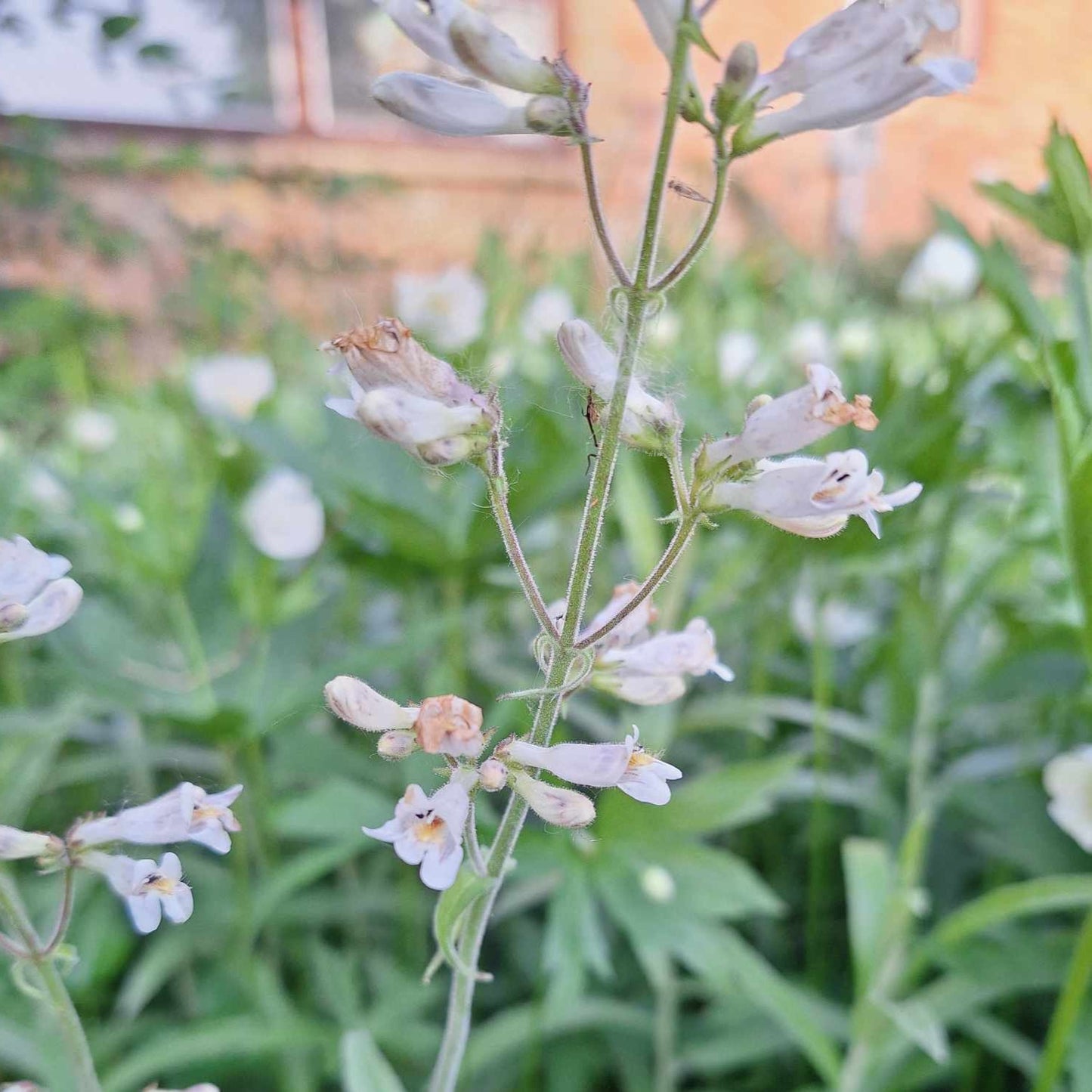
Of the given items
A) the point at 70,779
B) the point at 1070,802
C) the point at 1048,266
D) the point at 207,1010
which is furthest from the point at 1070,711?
the point at 1048,266

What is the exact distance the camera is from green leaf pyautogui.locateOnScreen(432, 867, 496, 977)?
1.47ft

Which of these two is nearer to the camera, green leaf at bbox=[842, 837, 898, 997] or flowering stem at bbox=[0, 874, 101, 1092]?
flowering stem at bbox=[0, 874, 101, 1092]

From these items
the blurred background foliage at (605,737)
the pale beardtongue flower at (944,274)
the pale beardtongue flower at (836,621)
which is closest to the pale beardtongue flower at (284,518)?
the blurred background foliage at (605,737)

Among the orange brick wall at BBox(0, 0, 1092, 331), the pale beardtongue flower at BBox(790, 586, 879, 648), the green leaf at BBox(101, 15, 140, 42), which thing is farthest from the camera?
the orange brick wall at BBox(0, 0, 1092, 331)

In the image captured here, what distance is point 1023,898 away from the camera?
75cm

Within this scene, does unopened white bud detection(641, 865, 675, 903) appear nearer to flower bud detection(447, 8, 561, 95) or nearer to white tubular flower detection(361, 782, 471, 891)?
white tubular flower detection(361, 782, 471, 891)

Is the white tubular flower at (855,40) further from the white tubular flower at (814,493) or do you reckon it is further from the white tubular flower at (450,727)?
the white tubular flower at (450,727)

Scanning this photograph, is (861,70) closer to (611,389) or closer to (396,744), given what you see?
(611,389)

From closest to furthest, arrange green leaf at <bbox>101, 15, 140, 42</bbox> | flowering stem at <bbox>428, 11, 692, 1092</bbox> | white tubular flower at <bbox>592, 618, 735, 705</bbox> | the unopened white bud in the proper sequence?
flowering stem at <bbox>428, 11, 692, 1092</bbox>, white tubular flower at <bbox>592, 618, 735, 705</bbox>, green leaf at <bbox>101, 15, 140, 42</bbox>, the unopened white bud

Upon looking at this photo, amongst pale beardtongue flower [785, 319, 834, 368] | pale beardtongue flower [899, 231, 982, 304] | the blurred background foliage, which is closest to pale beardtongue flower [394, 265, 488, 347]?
the blurred background foliage

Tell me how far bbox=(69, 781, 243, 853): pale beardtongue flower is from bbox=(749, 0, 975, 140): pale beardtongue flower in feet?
1.25

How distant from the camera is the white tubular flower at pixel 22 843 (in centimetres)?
42

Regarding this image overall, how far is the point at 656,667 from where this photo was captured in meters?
0.51

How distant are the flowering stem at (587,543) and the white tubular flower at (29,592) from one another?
21 cm
